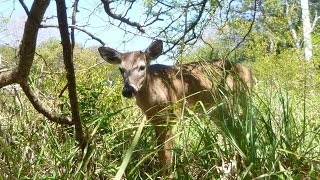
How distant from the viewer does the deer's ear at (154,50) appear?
19.4 ft

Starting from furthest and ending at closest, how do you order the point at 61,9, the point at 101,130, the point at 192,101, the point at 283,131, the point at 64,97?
the point at 192,101
the point at 64,97
the point at 101,130
the point at 283,131
the point at 61,9

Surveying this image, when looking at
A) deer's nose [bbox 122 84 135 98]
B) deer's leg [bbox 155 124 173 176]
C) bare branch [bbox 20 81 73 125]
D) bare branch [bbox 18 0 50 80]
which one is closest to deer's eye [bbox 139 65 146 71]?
deer's nose [bbox 122 84 135 98]

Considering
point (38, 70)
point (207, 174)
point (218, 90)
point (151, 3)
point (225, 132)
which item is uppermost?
point (151, 3)

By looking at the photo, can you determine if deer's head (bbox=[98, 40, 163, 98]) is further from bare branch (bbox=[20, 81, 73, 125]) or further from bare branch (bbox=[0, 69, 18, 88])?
bare branch (bbox=[0, 69, 18, 88])

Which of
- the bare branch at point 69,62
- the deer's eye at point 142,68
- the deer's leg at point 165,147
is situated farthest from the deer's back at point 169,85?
the bare branch at point 69,62

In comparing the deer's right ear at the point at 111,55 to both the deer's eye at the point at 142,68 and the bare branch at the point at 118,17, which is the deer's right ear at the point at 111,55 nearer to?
the deer's eye at the point at 142,68

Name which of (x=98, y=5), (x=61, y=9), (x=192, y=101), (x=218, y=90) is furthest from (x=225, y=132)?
(x=192, y=101)

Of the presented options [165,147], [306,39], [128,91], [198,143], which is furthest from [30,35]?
[306,39]

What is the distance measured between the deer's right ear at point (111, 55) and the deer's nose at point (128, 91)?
645 mm

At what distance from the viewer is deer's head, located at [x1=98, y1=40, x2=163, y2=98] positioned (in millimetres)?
5887

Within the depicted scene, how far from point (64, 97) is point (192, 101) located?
1553 millimetres

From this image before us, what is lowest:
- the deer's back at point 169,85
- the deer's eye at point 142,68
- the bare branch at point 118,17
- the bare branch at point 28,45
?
the deer's back at point 169,85

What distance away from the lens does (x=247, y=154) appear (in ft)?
9.18

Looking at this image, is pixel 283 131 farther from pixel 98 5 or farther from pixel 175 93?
pixel 175 93
